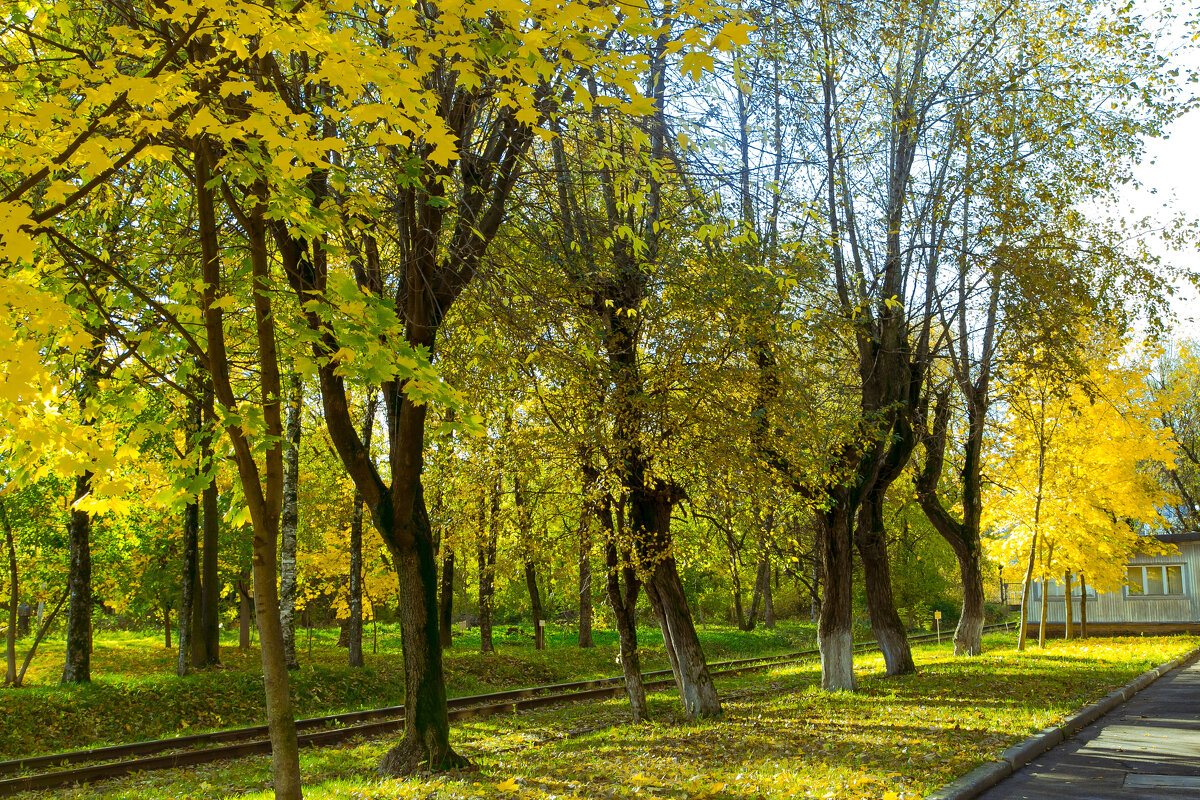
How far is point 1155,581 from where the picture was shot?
3375cm

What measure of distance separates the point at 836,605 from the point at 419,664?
8371 mm

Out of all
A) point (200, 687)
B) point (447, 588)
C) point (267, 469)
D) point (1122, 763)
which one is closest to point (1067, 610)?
point (447, 588)

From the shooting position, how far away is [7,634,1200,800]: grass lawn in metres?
6.97

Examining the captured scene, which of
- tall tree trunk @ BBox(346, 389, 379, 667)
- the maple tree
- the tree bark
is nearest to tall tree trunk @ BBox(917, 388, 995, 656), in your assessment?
the maple tree

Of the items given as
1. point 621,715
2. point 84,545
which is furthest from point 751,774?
point 84,545

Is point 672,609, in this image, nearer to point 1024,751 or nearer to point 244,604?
point 1024,751

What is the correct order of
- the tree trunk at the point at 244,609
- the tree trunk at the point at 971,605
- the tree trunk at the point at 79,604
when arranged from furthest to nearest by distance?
the tree trunk at the point at 244,609
the tree trunk at the point at 971,605
the tree trunk at the point at 79,604

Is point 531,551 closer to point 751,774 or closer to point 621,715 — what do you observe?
point 621,715

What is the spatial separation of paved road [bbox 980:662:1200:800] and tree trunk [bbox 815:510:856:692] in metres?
4.06

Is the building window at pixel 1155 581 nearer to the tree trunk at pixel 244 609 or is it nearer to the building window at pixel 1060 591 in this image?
the building window at pixel 1060 591

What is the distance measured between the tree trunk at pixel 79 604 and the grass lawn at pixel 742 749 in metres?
5.96

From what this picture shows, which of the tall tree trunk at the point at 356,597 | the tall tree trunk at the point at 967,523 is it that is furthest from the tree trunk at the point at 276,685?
the tall tree trunk at the point at 967,523

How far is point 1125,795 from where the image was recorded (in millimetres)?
6988

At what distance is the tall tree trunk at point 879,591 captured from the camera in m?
17.2
